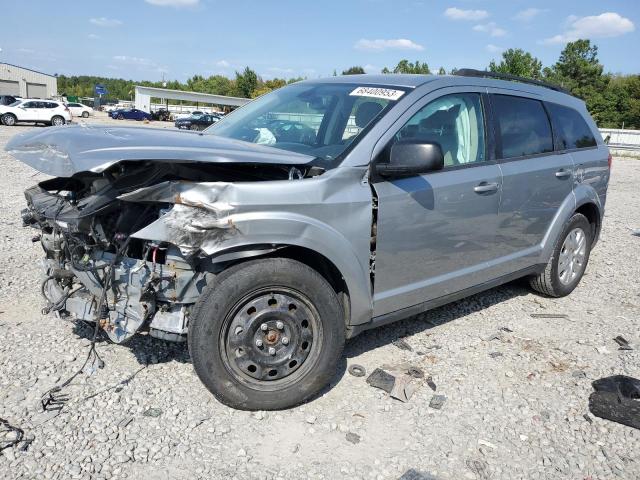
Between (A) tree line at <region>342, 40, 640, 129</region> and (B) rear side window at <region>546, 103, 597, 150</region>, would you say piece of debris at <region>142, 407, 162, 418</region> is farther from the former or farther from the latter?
(A) tree line at <region>342, 40, 640, 129</region>

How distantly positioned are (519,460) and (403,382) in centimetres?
89

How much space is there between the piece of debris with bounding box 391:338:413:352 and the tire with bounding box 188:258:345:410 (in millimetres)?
976

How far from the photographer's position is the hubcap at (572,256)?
5234 mm

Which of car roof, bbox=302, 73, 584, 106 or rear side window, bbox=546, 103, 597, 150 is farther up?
car roof, bbox=302, 73, 584, 106

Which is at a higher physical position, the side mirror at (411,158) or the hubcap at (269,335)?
the side mirror at (411,158)

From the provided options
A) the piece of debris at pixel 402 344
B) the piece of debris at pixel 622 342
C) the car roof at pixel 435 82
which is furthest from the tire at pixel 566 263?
the piece of debris at pixel 402 344

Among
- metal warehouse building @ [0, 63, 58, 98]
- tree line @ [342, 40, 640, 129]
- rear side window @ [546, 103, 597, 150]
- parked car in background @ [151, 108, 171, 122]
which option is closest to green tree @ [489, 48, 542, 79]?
tree line @ [342, 40, 640, 129]

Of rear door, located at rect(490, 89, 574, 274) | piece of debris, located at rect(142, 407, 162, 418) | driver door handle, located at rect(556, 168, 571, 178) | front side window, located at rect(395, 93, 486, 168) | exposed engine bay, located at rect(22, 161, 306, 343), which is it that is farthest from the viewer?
driver door handle, located at rect(556, 168, 571, 178)

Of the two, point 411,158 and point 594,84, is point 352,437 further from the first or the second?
point 594,84

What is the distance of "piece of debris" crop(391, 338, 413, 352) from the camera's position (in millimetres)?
4129

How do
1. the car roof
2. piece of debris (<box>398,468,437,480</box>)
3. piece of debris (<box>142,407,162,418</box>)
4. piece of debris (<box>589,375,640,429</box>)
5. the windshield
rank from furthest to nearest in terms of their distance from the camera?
the car roof → the windshield → piece of debris (<box>589,375,640,429</box>) → piece of debris (<box>142,407,162,418</box>) → piece of debris (<box>398,468,437,480</box>)

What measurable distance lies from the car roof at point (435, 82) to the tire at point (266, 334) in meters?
1.61

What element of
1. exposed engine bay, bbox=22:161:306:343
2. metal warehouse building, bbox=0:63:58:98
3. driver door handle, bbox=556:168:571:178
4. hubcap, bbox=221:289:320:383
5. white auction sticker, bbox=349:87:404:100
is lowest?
hubcap, bbox=221:289:320:383

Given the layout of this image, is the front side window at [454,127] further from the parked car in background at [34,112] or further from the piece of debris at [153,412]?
the parked car in background at [34,112]
